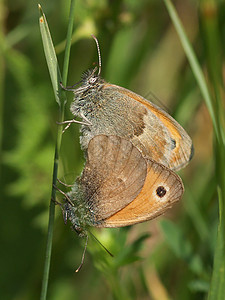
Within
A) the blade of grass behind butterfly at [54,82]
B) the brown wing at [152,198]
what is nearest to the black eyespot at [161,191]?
the brown wing at [152,198]

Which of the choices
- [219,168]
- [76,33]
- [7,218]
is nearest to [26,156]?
[7,218]

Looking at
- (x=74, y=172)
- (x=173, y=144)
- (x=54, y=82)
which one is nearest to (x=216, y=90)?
(x=54, y=82)

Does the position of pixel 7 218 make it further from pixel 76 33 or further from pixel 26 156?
pixel 76 33

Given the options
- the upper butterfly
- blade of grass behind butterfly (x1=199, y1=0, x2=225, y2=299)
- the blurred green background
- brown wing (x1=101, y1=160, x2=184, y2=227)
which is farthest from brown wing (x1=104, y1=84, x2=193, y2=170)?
blade of grass behind butterfly (x1=199, y1=0, x2=225, y2=299)

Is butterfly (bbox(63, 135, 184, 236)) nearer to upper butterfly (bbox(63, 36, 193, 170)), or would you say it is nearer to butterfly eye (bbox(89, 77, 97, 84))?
upper butterfly (bbox(63, 36, 193, 170))

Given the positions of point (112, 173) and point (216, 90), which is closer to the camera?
point (216, 90)

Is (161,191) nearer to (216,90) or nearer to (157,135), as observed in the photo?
(157,135)
